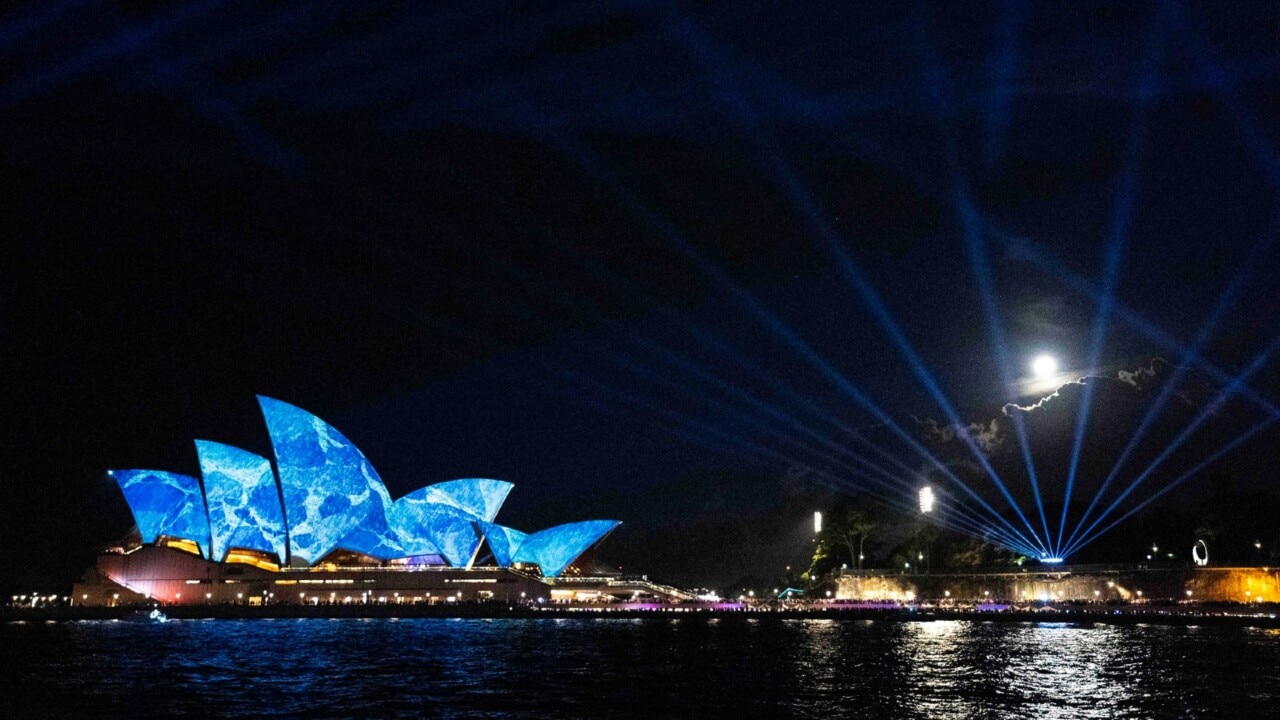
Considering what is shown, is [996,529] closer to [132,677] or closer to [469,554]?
[469,554]

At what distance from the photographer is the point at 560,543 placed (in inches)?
3322

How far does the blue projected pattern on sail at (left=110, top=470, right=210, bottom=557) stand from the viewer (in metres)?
72.6

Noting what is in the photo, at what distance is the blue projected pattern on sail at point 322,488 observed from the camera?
67188 millimetres

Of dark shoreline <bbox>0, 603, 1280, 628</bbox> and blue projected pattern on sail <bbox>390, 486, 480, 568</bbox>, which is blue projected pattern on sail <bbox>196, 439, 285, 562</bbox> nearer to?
dark shoreline <bbox>0, 603, 1280, 628</bbox>

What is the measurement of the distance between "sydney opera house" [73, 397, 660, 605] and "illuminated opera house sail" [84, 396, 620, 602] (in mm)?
91

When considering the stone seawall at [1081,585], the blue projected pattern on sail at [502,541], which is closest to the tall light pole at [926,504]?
the stone seawall at [1081,585]

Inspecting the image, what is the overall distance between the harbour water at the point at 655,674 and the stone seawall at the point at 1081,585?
9.06m

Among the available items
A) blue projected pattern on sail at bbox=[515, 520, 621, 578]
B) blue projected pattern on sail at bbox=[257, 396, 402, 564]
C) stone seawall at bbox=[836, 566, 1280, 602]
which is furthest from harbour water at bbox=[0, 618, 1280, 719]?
blue projected pattern on sail at bbox=[515, 520, 621, 578]

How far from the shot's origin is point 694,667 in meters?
29.7

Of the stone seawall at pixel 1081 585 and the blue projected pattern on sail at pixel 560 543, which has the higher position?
the blue projected pattern on sail at pixel 560 543

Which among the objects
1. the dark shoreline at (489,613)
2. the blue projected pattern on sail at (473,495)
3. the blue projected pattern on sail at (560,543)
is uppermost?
the blue projected pattern on sail at (473,495)

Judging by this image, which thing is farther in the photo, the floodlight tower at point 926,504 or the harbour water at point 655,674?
the floodlight tower at point 926,504

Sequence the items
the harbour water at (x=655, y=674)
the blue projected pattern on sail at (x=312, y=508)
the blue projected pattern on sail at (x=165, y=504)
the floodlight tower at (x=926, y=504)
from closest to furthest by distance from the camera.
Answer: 1. the harbour water at (x=655, y=674)
2. the blue projected pattern on sail at (x=312, y=508)
3. the blue projected pattern on sail at (x=165, y=504)
4. the floodlight tower at (x=926, y=504)

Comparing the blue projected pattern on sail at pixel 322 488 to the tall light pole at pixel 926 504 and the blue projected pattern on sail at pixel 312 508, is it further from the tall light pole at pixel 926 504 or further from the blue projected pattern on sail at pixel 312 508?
the tall light pole at pixel 926 504
